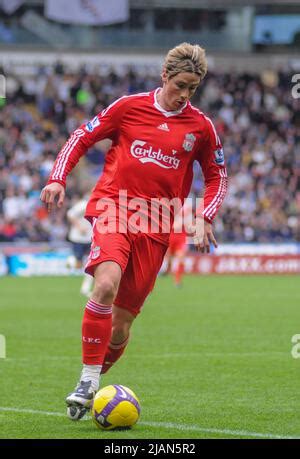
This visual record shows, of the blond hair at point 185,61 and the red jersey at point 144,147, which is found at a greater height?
the blond hair at point 185,61

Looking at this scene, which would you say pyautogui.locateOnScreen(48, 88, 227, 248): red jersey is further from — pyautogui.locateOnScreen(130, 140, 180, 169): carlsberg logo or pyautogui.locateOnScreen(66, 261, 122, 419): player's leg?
pyautogui.locateOnScreen(66, 261, 122, 419): player's leg

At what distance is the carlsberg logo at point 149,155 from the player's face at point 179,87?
1.16ft

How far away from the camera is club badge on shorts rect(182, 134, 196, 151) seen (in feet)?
23.8

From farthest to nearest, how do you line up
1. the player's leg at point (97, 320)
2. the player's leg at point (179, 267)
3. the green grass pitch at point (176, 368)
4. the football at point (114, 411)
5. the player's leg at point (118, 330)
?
1. the player's leg at point (179, 267)
2. the player's leg at point (118, 330)
3. the player's leg at point (97, 320)
4. the green grass pitch at point (176, 368)
5. the football at point (114, 411)

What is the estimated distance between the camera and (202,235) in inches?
284

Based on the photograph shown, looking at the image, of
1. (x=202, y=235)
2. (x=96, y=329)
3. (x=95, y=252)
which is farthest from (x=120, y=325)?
(x=202, y=235)

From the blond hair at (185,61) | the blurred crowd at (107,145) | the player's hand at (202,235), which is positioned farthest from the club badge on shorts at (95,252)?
the blurred crowd at (107,145)

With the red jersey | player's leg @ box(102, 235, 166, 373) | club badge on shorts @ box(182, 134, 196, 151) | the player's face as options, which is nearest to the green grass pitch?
player's leg @ box(102, 235, 166, 373)

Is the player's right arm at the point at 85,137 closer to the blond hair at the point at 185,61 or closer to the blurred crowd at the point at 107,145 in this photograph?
the blond hair at the point at 185,61

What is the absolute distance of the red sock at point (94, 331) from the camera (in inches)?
265

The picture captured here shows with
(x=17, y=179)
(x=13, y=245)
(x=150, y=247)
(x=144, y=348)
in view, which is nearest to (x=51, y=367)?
(x=144, y=348)

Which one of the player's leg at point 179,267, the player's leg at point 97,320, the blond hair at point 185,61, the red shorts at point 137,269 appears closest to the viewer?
the player's leg at point 97,320

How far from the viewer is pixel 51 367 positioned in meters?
9.77

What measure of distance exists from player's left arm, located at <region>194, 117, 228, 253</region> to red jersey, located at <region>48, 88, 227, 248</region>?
0.4 inches
